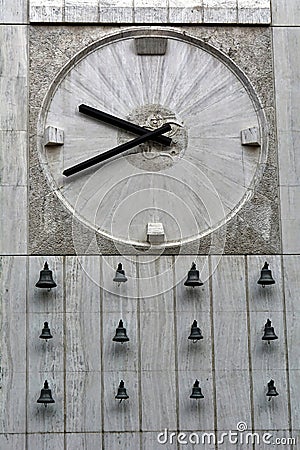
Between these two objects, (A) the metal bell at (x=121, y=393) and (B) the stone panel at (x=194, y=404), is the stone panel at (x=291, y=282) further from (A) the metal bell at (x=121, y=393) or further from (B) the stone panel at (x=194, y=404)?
(A) the metal bell at (x=121, y=393)

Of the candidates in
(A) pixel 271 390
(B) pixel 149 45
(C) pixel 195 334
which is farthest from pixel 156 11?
(A) pixel 271 390

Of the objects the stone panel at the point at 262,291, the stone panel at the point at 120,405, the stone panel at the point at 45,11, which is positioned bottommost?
the stone panel at the point at 120,405

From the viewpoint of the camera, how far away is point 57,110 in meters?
12.7

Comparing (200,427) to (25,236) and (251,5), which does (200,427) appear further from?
(251,5)

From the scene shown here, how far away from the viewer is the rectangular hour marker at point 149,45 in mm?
12914

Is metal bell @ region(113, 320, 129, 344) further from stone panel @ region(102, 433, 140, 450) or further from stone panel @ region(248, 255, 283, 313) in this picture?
stone panel @ region(248, 255, 283, 313)

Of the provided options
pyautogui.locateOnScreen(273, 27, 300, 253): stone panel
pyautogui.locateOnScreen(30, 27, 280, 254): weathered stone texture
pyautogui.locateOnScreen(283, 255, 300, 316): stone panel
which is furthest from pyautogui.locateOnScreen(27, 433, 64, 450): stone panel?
pyautogui.locateOnScreen(273, 27, 300, 253): stone panel

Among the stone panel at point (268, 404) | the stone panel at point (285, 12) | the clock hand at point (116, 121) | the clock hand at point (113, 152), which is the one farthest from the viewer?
the stone panel at point (285, 12)

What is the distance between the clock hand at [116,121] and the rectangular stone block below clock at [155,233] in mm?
976

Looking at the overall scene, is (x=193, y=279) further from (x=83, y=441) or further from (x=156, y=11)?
(x=156, y=11)

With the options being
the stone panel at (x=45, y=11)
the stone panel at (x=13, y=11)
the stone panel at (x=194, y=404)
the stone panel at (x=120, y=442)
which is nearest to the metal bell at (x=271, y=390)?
the stone panel at (x=194, y=404)

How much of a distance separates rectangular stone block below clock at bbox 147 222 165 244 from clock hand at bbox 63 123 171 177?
0.88 metres

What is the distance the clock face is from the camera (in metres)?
12.5

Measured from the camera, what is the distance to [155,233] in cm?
1231
